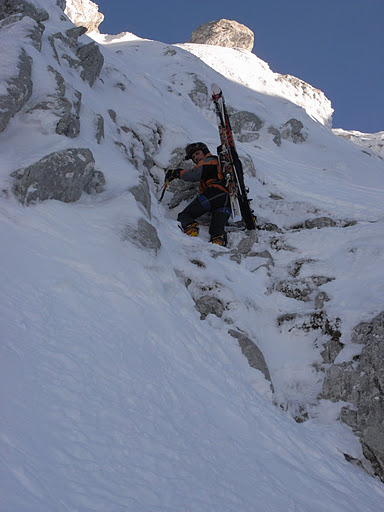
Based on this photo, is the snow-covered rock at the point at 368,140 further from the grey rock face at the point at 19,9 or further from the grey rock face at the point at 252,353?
the grey rock face at the point at 252,353

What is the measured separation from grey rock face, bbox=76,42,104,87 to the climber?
433 cm

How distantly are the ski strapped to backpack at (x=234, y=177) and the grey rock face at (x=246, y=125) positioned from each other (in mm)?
10247

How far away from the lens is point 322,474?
3.11 meters

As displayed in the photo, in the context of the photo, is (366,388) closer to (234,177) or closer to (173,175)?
(234,177)

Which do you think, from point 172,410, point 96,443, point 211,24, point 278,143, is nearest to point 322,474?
point 172,410

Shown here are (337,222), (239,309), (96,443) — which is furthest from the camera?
(337,222)

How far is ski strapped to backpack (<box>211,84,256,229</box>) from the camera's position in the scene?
8289 millimetres

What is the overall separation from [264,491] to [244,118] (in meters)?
19.8

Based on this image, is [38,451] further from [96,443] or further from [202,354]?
[202,354]

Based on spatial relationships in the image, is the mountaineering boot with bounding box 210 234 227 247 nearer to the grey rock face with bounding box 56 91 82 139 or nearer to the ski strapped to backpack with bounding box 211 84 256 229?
the ski strapped to backpack with bounding box 211 84 256 229

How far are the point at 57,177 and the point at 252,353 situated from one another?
355 cm

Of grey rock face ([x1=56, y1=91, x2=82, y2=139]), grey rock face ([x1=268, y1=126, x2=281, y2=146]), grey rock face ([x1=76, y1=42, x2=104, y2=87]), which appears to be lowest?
grey rock face ([x1=56, y1=91, x2=82, y2=139])

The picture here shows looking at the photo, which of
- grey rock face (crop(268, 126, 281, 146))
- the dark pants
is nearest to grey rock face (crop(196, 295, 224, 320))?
the dark pants

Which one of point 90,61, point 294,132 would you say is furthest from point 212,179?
point 294,132
